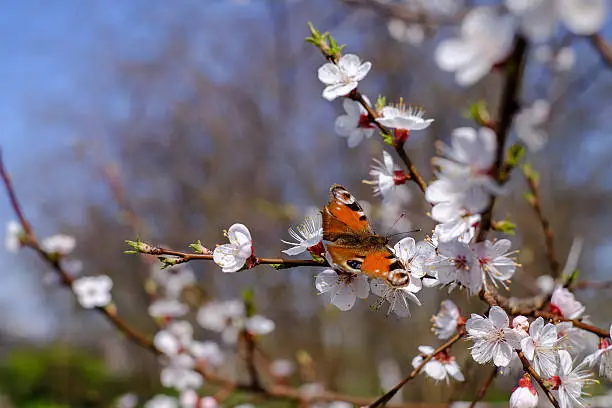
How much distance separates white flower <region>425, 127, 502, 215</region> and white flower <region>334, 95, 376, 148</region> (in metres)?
0.34

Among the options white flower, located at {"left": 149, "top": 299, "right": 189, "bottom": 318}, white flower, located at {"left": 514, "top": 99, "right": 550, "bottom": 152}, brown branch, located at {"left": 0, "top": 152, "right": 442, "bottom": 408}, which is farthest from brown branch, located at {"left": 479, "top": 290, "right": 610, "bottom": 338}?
white flower, located at {"left": 514, "top": 99, "right": 550, "bottom": 152}

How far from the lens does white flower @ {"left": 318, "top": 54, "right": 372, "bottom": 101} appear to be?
3.05 feet

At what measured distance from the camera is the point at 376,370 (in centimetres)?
762

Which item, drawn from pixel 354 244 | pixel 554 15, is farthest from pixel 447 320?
pixel 554 15

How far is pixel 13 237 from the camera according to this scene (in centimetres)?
196

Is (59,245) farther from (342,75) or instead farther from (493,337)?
(493,337)

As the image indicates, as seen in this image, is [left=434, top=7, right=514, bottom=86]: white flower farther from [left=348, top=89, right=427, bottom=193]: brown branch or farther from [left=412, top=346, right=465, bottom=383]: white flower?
[left=412, top=346, right=465, bottom=383]: white flower

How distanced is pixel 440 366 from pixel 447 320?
104 millimetres

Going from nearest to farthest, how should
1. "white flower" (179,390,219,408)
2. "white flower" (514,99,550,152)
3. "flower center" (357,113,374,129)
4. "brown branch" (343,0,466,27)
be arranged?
1. "flower center" (357,113,374,129)
2. "brown branch" (343,0,466,27)
3. "white flower" (179,390,219,408)
4. "white flower" (514,99,550,152)

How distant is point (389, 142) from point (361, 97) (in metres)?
0.12

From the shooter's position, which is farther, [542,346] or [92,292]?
[92,292]

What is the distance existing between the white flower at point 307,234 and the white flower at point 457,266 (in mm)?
213

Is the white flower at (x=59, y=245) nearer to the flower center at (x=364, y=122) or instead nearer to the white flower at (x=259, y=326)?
the white flower at (x=259, y=326)

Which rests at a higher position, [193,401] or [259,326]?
[259,326]
